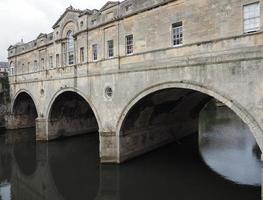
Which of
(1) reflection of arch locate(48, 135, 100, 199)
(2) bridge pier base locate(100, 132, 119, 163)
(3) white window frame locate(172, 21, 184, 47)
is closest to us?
(3) white window frame locate(172, 21, 184, 47)

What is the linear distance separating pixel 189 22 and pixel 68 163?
11.1 meters

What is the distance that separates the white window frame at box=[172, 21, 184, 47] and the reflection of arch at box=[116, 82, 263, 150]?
195 cm

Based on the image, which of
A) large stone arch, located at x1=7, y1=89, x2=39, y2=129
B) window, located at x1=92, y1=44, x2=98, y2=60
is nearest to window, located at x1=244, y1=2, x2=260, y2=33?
window, located at x1=92, y1=44, x2=98, y2=60

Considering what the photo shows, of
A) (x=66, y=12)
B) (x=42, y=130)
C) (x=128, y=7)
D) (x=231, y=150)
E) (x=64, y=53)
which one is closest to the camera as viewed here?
(x=128, y=7)

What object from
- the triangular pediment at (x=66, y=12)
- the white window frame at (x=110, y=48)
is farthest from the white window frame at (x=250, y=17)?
the triangular pediment at (x=66, y=12)

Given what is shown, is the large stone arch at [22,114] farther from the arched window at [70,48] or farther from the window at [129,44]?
the window at [129,44]

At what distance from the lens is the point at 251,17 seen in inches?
404

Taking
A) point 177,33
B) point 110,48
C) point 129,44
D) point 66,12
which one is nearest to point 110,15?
point 110,48

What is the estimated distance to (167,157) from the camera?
16.9 meters

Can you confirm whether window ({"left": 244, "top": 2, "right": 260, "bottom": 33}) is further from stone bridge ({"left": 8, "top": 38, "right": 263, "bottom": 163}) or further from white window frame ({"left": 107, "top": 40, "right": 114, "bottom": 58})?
white window frame ({"left": 107, "top": 40, "right": 114, "bottom": 58})

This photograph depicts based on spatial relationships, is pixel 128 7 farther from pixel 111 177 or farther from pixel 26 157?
pixel 26 157

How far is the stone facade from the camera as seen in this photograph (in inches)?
408

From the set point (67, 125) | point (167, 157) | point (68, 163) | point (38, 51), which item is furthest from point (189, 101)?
point (38, 51)

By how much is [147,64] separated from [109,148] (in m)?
5.26
